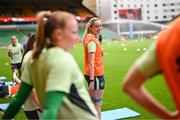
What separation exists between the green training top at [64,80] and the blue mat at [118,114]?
3.85m

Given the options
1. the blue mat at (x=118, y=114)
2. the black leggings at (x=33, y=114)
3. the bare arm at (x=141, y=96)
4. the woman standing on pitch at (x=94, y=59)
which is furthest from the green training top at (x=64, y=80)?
the blue mat at (x=118, y=114)

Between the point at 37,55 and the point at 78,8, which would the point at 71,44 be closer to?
the point at 37,55

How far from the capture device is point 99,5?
167 ft

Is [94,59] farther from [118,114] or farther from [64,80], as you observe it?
[64,80]

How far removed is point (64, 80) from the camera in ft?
5.23

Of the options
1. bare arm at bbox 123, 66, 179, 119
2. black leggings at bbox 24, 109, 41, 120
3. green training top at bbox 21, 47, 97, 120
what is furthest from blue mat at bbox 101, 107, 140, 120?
bare arm at bbox 123, 66, 179, 119

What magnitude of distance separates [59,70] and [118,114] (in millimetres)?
4381

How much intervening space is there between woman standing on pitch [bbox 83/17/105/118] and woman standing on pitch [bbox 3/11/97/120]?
299 centimetres

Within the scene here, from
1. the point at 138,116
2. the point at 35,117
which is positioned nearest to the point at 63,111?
the point at 35,117

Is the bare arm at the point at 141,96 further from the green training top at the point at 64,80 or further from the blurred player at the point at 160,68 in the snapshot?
the green training top at the point at 64,80

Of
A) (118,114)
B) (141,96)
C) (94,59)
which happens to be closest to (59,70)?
(141,96)

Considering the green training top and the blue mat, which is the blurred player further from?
the blue mat

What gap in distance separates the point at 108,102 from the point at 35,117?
11.5ft

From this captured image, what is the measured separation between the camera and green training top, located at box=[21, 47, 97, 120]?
5.24 ft
